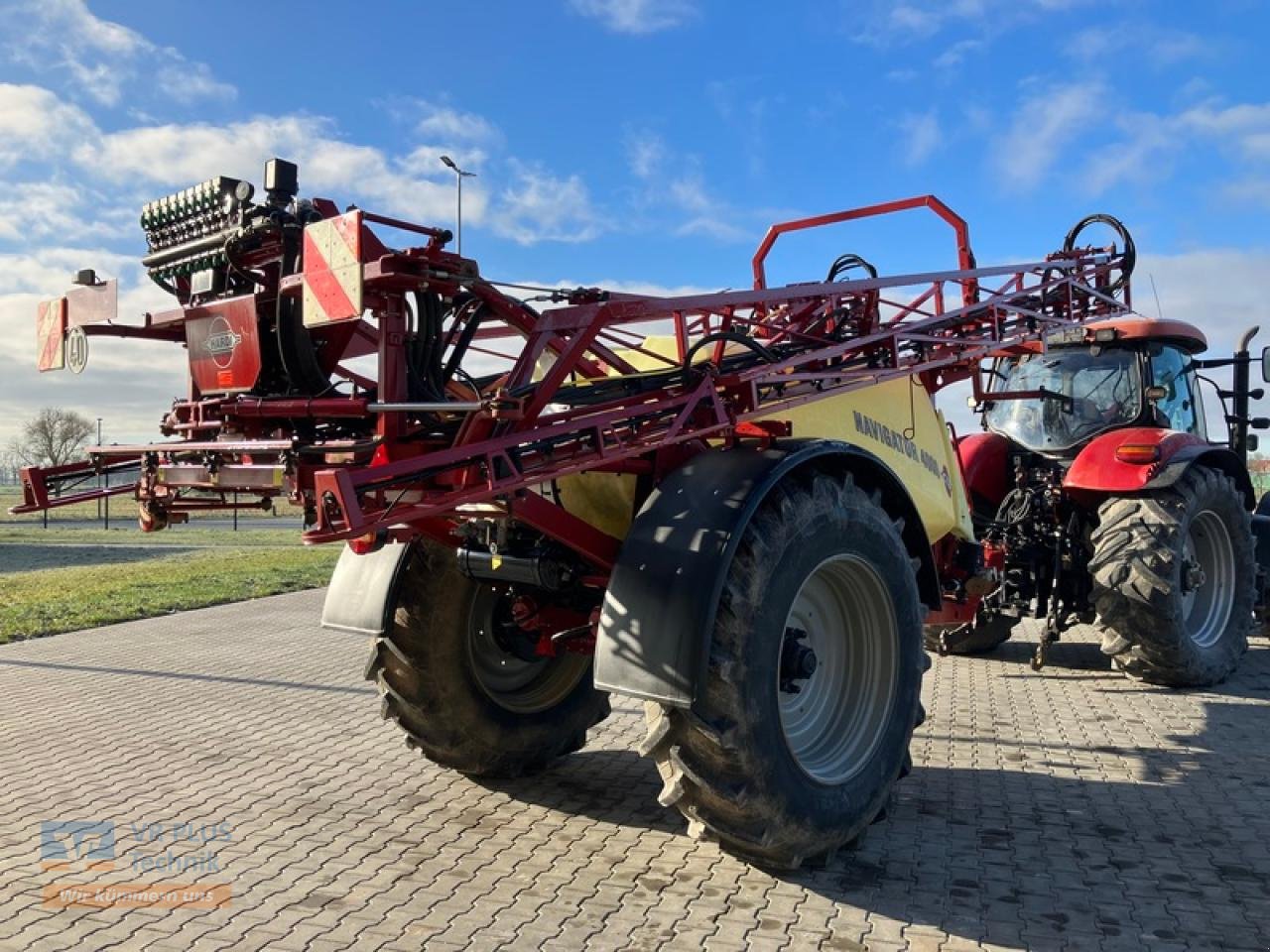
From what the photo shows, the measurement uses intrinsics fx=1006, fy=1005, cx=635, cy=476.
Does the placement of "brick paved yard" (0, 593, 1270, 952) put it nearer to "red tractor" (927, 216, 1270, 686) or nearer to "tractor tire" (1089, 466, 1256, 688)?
"tractor tire" (1089, 466, 1256, 688)

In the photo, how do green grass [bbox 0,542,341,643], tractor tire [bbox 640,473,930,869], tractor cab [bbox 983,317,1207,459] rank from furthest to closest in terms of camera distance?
green grass [bbox 0,542,341,643] < tractor cab [bbox 983,317,1207,459] < tractor tire [bbox 640,473,930,869]

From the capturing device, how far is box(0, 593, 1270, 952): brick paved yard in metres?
3.24

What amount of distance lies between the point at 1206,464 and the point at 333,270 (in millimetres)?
6464

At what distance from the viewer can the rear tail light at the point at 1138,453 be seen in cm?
651

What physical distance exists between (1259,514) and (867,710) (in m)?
6.06

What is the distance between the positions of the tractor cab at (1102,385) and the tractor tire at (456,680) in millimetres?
4127

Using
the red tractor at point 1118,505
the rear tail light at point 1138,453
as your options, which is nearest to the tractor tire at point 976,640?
the red tractor at point 1118,505

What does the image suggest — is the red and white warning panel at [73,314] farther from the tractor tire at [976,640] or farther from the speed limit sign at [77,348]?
the tractor tire at [976,640]

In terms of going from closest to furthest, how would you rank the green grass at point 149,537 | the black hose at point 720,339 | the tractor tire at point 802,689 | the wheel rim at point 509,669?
the tractor tire at point 802,689, the black hose at point 720,339, the wheel rim at point 509,669, the green grass at point 149,537

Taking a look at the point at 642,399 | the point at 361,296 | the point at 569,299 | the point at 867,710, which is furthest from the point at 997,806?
the point at 361,296

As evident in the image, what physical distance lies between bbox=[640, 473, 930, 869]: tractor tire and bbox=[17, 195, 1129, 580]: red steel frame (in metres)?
0.56

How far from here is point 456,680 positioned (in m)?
4.67

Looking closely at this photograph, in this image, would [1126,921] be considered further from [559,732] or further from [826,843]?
[559,732]

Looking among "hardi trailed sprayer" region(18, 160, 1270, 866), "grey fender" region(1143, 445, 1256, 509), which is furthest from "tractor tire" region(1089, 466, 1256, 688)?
"hardi trailed sprayer" region(18, 160, 1270, 866)
